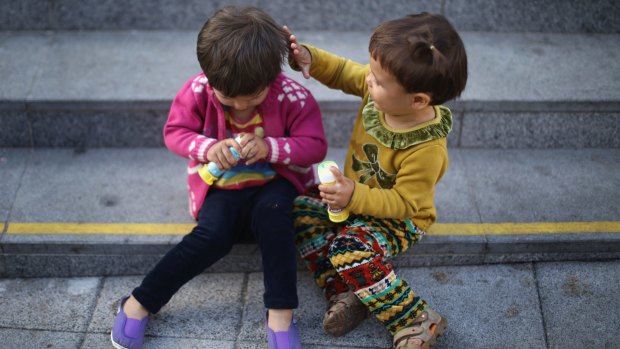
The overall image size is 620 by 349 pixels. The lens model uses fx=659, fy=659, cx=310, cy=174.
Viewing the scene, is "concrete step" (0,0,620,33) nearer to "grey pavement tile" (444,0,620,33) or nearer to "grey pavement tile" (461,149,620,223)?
"grey pavement tile" (444,0,620,33)

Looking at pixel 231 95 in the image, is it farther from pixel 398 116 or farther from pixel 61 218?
pixel 61 218

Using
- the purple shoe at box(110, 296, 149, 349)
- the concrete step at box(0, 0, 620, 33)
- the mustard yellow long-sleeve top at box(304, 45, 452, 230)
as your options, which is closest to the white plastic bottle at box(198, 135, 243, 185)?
the mustard yellow long-sleeve top at box(304, 45, 452, 230)

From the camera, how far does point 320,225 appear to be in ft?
→ 9.33

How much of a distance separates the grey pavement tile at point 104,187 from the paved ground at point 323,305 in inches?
11.9

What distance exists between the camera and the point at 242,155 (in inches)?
103

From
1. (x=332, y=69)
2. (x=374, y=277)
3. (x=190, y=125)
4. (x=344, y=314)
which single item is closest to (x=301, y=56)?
(x=332, y=69)

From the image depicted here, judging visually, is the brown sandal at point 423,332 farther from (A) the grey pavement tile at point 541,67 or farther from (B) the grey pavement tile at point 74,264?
(A) the grey pavement tile at point 541,67

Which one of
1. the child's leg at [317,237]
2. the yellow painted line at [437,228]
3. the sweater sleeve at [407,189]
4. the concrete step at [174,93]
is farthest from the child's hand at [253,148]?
A: the concrete step at [174,93]

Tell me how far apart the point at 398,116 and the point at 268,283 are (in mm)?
842

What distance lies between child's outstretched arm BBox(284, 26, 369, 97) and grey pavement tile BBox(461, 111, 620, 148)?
2.94 ft

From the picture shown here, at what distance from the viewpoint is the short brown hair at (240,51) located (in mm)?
2428

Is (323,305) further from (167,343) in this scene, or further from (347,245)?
(167,343)

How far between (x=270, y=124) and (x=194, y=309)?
87 centimetres

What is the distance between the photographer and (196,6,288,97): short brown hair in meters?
2.43
